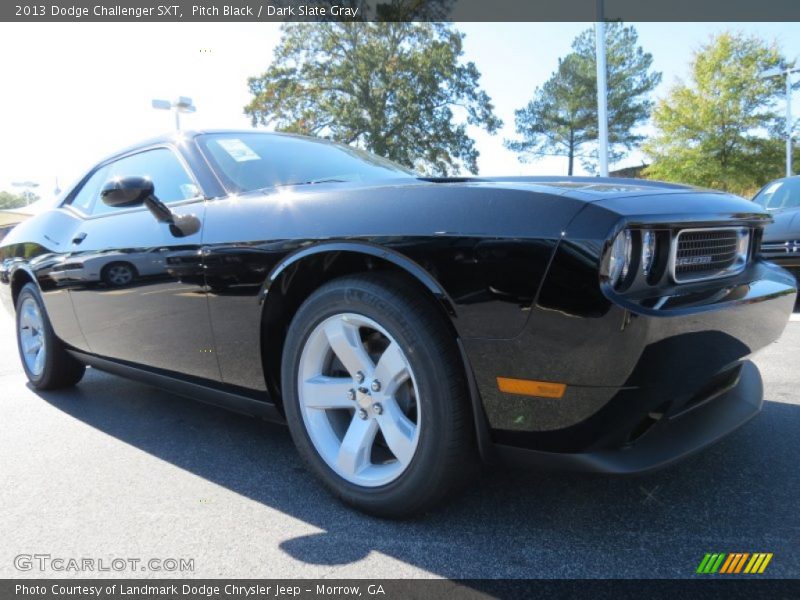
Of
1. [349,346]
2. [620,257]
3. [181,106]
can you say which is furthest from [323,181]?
[181,106]

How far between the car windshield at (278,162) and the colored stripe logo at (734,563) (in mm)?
Answer: 1850

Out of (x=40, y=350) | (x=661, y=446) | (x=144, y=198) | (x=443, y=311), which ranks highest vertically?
(x=144, y=198)

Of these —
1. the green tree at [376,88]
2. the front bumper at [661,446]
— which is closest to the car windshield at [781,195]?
the front bumper at [661,446]

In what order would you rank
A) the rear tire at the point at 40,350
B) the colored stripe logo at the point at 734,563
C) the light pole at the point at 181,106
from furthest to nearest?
1. the light pole at the point at 181,106
2. the rear tire at the point at 40,350
3. the colored stripe logo at the point at 734,563

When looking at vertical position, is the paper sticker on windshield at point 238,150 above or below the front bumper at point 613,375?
above

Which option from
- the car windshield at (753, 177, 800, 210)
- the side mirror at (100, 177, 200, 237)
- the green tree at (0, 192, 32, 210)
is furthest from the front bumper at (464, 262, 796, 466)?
the green tree at (0, 192, 32, 210)

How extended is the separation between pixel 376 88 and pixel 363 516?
29.2 metres

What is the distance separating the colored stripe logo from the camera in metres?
1.56

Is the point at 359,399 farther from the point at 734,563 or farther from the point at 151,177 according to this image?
the point at 151,177

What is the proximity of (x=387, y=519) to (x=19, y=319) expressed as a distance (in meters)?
3.34

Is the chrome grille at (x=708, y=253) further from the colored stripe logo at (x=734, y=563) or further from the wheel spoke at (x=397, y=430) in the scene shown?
the wheel spoke at (x=397, y=430)

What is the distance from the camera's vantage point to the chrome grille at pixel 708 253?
166cm

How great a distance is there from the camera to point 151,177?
2.91 metres

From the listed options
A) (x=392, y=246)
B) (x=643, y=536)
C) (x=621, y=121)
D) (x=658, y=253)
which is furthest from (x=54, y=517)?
(x=621, y=121)
